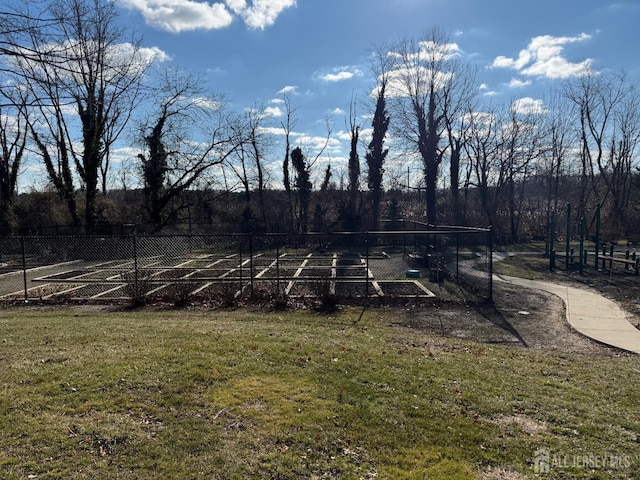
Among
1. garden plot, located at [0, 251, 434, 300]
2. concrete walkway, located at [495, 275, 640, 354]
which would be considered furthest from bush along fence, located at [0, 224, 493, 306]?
concrete walkway, located at [495, 275, 640, 354]

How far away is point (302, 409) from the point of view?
3877 millimetres

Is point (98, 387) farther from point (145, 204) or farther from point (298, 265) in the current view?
point (145, 204)

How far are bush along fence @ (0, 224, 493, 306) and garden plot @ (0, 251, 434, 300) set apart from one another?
1.2 inches

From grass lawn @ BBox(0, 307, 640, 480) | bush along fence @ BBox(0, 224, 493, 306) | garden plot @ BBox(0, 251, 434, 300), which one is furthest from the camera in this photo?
garden plot @ BBox(0, 251, 434, 300)

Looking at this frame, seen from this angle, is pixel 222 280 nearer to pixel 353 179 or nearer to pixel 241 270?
pixel 241 270

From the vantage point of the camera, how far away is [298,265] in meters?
17.4

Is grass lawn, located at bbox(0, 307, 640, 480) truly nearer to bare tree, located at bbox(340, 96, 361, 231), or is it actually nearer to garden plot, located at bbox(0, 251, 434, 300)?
garden plot, located at bbox(0, 251, 434, 300)

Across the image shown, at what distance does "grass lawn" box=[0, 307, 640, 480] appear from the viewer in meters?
3.03

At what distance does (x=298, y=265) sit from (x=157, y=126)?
17.9 meters

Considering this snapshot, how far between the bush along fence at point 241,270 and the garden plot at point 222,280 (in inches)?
1.2

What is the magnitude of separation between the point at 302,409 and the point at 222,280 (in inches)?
378

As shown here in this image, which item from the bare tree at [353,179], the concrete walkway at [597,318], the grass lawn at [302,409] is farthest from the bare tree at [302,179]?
the grass lawn at [302,409]

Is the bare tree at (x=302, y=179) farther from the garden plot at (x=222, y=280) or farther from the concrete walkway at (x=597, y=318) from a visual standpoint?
the concrete walkway at (x=597, y=318)

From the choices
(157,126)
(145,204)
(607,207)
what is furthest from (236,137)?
(607,207)
